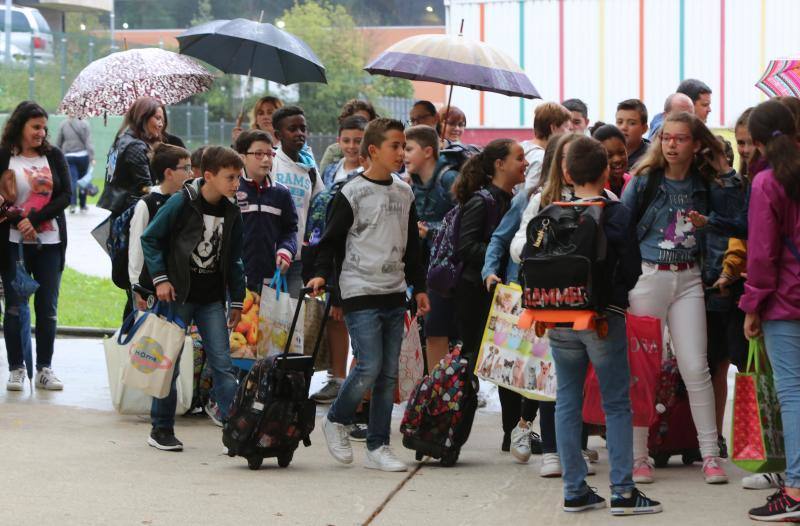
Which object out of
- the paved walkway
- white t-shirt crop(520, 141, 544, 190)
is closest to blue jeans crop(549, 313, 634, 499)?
the paved walkway

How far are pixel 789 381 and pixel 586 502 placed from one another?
1.04 m

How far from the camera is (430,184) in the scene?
848 cm

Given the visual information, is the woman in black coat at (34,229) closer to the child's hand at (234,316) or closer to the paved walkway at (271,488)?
the paved walkway at (271,488)

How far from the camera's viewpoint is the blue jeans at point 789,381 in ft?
18.7

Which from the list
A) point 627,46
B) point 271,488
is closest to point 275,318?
point 271,488

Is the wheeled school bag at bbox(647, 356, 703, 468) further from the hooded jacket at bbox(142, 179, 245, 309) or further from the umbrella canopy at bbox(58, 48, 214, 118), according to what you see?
the umbrella canopy at bbox(58, 48, 214, 118)

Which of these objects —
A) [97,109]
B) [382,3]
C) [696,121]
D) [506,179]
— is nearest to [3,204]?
[97,109]

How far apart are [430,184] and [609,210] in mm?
2832

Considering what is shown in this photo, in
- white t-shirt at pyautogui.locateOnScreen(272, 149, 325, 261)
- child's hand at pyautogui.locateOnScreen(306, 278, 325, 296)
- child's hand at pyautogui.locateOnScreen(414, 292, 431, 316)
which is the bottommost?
child's hand at pyautogui.locateOnScreen(414, 292, 431, 316)

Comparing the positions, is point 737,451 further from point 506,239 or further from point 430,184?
point 430,184

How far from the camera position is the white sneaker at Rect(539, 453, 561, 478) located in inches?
266

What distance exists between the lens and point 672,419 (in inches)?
276

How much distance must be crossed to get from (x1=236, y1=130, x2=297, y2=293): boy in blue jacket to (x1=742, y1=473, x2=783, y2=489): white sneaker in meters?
3.31

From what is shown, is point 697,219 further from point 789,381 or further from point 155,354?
point 155,354
